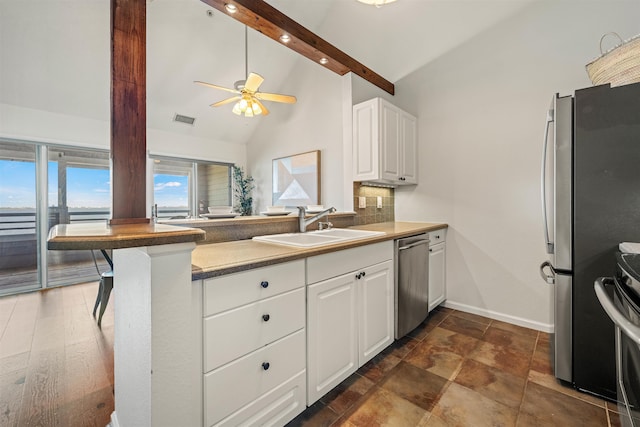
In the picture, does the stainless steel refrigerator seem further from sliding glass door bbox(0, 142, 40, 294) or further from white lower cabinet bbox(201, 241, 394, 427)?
sliding glass door bbox(0, 142, 40, 294)

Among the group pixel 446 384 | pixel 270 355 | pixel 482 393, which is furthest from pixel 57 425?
pixel 482 393

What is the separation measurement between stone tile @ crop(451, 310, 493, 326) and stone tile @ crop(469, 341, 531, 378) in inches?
18.9

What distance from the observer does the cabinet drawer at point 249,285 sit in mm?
1076

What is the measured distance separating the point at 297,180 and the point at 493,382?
3.49m

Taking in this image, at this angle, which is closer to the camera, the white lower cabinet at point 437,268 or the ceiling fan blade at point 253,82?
the white lower cabinet at point 437,268

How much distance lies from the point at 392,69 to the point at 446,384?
3.22 m

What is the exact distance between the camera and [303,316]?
1417mm

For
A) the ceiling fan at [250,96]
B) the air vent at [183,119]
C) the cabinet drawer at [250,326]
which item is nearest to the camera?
the cabinet drawer at [250,326]

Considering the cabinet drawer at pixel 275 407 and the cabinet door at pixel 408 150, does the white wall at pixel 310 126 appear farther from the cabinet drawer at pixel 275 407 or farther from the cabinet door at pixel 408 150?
the cabinet drawer at pixel 275 407

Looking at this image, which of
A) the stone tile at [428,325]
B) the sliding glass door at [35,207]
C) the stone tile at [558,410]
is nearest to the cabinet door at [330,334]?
the stone tile at [428,325]

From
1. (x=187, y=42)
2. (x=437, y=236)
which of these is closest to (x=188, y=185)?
(x=187, y=42)

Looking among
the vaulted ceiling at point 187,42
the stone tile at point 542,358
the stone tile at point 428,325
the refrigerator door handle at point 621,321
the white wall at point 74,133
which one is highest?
the vaulted ceiling at point 187,42

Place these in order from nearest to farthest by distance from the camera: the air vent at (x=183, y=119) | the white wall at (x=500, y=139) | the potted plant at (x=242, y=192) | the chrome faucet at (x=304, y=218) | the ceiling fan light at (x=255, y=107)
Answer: the chrome faucet at (x=304, y=218) < the white wall at (x=500, y=139) < the ceiling fan light at (x=255, y=107) < the air vent at (x=183, y=119) < the potted plant at (x=242, y=192)

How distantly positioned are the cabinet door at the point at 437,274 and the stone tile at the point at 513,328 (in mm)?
511
